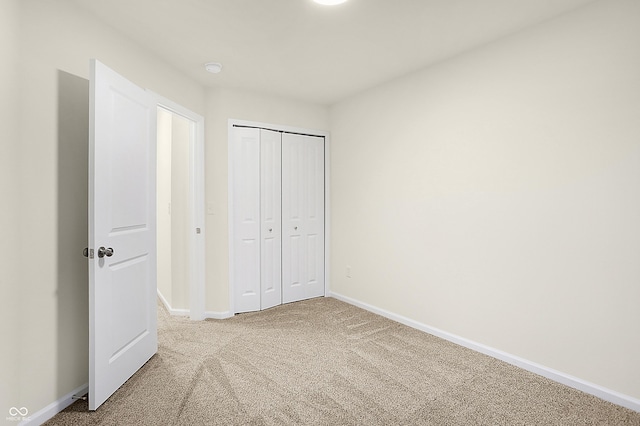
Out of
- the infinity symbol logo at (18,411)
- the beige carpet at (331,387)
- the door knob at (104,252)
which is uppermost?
the door knob at (104,252)

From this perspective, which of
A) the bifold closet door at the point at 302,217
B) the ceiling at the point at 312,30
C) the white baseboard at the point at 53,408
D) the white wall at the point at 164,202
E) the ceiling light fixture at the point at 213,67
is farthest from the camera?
the bifold closet door at the point at 302,217

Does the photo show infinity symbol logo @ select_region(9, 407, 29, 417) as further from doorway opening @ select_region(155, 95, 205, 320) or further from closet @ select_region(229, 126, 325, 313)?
closet @ select_region(229, 126, 325, 313)

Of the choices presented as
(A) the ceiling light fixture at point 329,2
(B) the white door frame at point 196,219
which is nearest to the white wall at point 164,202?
(B) the white door frame at point 196,219

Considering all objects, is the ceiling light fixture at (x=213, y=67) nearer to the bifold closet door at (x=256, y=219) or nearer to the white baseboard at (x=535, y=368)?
the bifold closet door at (x=256, y=219)

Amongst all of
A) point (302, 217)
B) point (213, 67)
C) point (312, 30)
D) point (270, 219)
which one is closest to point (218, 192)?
point (270, 219)

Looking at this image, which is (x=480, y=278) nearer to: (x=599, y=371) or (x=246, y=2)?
(x=599, y=371)

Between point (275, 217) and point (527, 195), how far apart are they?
2551 mm

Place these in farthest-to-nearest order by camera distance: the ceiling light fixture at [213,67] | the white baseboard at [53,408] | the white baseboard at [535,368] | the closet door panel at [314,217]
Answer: the closet door panel at [314,217] < the ceiling light fixture at [213,67] < the white baseboard at [535,368] < the white baseboard at [53,408]

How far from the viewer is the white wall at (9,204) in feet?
5.40

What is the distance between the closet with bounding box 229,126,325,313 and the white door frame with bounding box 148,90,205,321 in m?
0.32

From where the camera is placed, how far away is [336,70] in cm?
316

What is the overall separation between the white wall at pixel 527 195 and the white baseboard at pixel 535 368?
0.14ft

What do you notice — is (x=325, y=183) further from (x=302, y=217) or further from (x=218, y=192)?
(x=218, y=192)

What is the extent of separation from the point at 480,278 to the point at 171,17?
9.86ft
